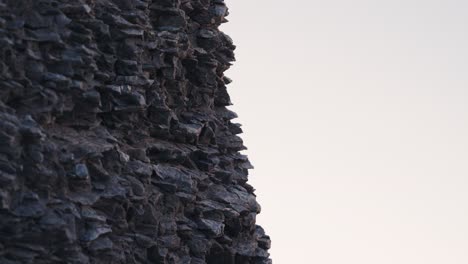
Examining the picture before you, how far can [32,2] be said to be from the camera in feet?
135

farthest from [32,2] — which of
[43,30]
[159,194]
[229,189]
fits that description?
[229,189]

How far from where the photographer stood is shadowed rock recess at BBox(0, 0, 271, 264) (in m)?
39.9

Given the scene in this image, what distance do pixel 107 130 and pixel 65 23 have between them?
12.1 feet

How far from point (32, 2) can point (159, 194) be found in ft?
24.3

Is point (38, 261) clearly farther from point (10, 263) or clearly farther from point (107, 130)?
point (107, 130)

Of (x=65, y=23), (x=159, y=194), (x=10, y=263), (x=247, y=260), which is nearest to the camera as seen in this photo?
(x=10, y=263)

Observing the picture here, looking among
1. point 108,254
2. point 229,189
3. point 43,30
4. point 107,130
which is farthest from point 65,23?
point 229,189

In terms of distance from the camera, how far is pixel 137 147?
44719mm

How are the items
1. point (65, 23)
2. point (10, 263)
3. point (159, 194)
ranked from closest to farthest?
point (10, 263) → point (65, 23) → point (159, 194)

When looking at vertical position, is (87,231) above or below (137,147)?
below

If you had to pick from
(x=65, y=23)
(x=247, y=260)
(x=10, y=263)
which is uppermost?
(x=65, y=23)

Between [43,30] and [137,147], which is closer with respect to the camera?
[43,30]

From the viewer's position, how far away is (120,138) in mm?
44125

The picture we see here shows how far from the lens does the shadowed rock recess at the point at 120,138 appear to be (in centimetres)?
3988
